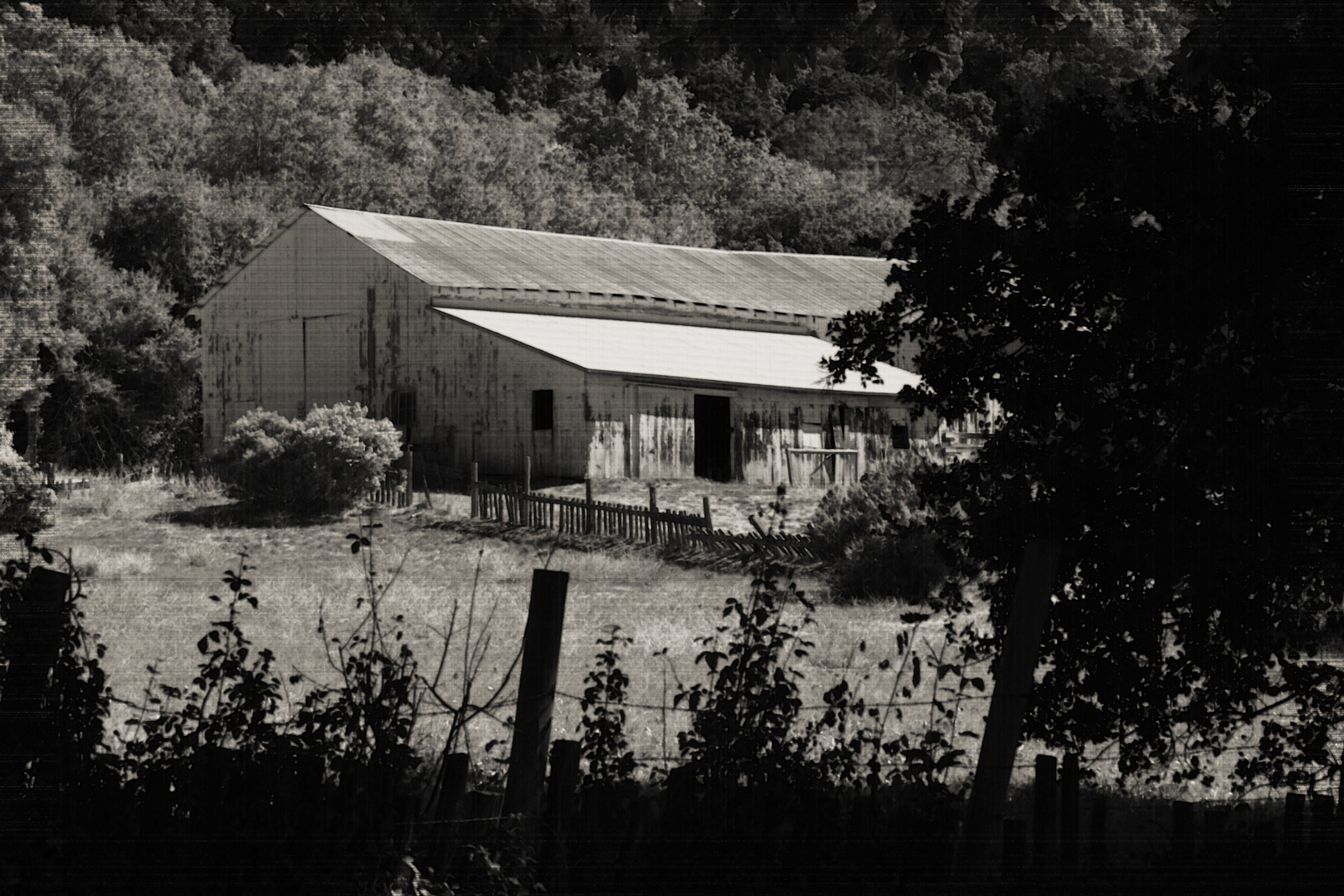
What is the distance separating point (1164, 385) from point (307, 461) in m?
22.8

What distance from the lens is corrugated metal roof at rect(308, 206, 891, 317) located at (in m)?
35.8

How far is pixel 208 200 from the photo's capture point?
49.1 meters

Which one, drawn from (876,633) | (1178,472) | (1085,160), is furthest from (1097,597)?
(876,633)

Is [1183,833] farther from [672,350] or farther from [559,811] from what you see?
[672,350]

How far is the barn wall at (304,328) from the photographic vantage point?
34062mm

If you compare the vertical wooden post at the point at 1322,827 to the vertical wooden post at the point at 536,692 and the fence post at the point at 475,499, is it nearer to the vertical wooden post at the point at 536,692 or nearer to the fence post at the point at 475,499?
the vertical wooden post at the point at 536,692

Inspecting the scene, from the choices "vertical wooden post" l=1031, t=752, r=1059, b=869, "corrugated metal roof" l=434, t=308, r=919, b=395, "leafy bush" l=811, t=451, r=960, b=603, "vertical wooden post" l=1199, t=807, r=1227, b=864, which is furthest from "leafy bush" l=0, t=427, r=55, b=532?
"vertical wooden post" l=1199, t=807, r=1227, b=864

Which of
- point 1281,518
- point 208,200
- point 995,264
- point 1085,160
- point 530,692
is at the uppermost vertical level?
point 208,200

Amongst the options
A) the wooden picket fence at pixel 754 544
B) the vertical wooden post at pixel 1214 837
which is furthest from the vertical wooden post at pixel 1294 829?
the wooden picket fence at pixel 754 544

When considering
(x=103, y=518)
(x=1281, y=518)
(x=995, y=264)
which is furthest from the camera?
(x=103, y=518)

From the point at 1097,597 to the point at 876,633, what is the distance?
377 inches

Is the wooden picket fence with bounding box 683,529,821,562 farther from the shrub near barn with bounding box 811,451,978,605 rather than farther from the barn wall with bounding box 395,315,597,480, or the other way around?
the barn wall with bounding box 395,315,597,480

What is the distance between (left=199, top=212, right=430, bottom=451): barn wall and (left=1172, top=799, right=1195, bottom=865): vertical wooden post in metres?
29.3

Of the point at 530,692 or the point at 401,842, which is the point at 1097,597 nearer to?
the point at 530,692
